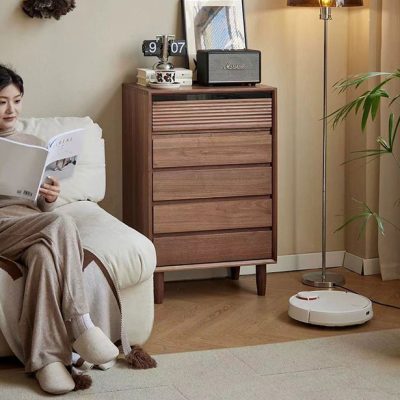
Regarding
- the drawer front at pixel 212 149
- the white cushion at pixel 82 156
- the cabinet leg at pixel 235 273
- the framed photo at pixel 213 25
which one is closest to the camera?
the white cushion at pixel 82 156

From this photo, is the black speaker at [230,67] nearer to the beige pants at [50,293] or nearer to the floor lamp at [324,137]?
the floor lamp at [324,137]

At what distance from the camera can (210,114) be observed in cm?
429

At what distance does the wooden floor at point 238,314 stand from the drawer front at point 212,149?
63 cm

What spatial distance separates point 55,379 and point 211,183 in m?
1.38

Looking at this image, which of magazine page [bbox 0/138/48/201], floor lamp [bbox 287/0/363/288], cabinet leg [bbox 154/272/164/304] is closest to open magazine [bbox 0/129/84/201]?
magazine page [bbox 0/138/48/201]

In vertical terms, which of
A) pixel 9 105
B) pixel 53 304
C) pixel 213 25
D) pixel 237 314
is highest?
pixel 213 25

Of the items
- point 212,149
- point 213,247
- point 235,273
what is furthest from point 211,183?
point 235,273

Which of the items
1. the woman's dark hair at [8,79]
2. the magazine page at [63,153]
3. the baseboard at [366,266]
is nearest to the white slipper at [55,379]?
the magazine page at [63,153]

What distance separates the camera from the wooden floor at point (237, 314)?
3.83m

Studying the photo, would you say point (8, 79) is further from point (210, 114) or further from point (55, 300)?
point (210, 114)

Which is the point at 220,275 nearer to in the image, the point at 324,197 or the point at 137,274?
the point at 324,197

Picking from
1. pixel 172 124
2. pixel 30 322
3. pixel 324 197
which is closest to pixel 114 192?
pixel 172 124

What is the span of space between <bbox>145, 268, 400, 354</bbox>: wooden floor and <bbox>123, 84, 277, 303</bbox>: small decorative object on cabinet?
0.45ft

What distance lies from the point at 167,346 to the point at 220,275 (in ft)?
3.65
